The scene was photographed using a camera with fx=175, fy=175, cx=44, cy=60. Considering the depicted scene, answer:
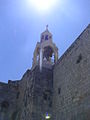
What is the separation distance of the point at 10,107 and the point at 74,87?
351 inches

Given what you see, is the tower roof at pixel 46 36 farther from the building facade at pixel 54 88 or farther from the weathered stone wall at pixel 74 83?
the weathered stone wall at pixel 74 83

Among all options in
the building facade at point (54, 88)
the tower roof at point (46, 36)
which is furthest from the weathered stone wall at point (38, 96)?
the tower roof at point (46, 36)

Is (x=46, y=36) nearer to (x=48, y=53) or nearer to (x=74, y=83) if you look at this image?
(x=48, y=53)

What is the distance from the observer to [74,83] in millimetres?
12031

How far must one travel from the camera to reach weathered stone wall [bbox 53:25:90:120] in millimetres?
10656

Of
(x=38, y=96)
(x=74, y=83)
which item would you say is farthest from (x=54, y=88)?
(x=74, y=83)

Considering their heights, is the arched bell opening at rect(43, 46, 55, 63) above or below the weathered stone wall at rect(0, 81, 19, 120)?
above

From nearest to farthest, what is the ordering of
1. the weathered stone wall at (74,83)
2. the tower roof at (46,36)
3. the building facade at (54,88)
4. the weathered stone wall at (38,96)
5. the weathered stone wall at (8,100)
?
the weathered stone wall at (74,83), the building facade at (54,88), the weathered stone wall at (38,96), the weathered stone wall at (8,100), the tower roof at (46,36)

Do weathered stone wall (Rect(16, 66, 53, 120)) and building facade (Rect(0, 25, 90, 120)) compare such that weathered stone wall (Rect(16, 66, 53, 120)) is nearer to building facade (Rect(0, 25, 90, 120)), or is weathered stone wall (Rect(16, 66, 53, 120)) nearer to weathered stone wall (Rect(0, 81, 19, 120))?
building facade (Rect(0, 25, 90, 120))

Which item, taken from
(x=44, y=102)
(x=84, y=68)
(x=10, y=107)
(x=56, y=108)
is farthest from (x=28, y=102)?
(x=84, y=68)

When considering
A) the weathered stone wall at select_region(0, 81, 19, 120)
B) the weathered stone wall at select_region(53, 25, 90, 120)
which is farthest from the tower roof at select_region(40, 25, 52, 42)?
the weathered stone wall at select_region(0, 81, 19, 120)

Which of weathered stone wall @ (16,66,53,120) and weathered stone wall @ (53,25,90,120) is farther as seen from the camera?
weathered stone wall @ (16,66,53,120)

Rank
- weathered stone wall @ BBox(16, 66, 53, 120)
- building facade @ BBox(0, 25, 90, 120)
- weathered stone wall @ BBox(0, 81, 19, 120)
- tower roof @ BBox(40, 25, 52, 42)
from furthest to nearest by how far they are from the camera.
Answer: tower roof @ BBox(40, 25, 52, 42) → weathered stone wall @ BBox(0, 81, 19, 120) → weathered stone wall @ BBox(16, 66, 53, 120) → building facade @ BBox(0, 25, 90, 120)

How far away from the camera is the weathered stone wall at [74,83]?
35.0 ft
